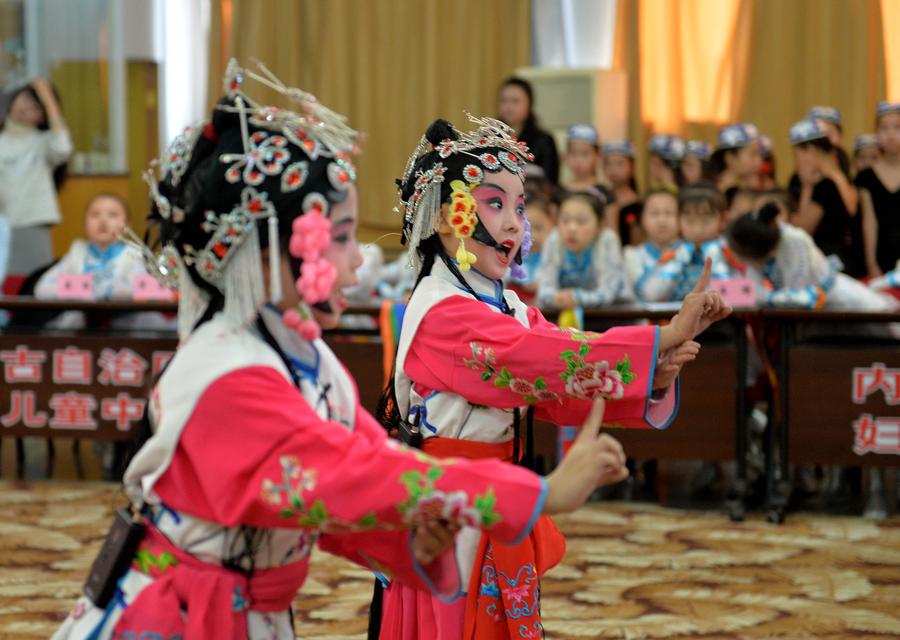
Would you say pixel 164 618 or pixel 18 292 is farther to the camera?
pixel 18 292

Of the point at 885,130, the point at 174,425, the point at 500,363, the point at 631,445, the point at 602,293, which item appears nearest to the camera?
the point at 174,425

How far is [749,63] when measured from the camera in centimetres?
833

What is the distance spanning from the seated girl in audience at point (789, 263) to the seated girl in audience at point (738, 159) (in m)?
1.43

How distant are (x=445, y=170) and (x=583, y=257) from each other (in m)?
2.96

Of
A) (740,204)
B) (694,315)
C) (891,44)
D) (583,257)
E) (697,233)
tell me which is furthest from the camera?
(891,44)

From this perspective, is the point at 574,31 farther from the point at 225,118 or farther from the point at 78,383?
the point at 225,118

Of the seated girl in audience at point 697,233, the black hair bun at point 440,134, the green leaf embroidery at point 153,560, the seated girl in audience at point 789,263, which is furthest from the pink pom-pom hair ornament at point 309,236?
the seated girl in audience at point 697,233

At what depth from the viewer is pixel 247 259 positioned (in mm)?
1570

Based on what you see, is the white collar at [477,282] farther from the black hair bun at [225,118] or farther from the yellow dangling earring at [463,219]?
the black hair bun at [225,118]

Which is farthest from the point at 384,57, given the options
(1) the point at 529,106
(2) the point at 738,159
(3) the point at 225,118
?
(3) the point at 225,118

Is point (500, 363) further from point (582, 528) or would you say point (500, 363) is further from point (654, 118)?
point (654, 118)

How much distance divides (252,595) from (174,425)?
0.81 ft

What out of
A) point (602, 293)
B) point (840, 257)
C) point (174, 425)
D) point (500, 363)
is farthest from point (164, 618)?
point (840, 257)

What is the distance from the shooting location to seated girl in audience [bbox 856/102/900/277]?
5.89m
